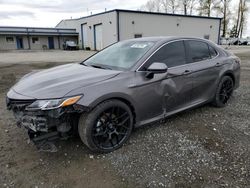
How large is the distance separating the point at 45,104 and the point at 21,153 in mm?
1005

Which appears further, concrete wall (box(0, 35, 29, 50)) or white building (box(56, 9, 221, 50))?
concrete wall (box(0, 35, 29, 50))

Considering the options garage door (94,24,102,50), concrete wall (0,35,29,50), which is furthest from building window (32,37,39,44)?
garage door (94,24,102,50)

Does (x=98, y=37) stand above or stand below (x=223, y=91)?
above

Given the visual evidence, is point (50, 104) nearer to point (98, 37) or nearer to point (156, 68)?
point (156, 68)

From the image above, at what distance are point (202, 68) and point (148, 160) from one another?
6.71 ft

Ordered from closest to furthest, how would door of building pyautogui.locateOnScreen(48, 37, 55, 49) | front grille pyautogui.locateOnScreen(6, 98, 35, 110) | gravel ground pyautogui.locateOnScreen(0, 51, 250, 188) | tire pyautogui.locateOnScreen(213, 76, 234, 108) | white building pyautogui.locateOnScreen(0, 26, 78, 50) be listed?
gravel ground pyautogui.locateOnScreen(0, 51, 250, 188)
front grille pyautogui.locateOnScreen(6, 98, 35, 110)
tire pyautogui.locateOnScreen(213, 76, 234, 108)
white building pyautogui.locateOnScreen(0, 26, 78, 50)
door of building pyautogui.locateOnScreen(48, 37, 55, 49)

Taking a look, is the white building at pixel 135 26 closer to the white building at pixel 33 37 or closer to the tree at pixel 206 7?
the white building at pixel 33 37

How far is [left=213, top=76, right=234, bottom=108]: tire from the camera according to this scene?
14.7 ft

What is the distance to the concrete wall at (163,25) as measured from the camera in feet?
85.2

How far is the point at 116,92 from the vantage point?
2889 millimetres

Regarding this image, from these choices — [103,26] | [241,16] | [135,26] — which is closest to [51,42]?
[103,26]

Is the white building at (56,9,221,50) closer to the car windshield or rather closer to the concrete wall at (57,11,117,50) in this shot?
the concrete wall at (57,11,117,50)

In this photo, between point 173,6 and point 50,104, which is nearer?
point 50,104

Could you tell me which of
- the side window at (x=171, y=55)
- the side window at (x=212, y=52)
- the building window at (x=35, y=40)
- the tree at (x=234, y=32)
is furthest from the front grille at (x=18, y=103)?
the tree at (x=234, y=32)
